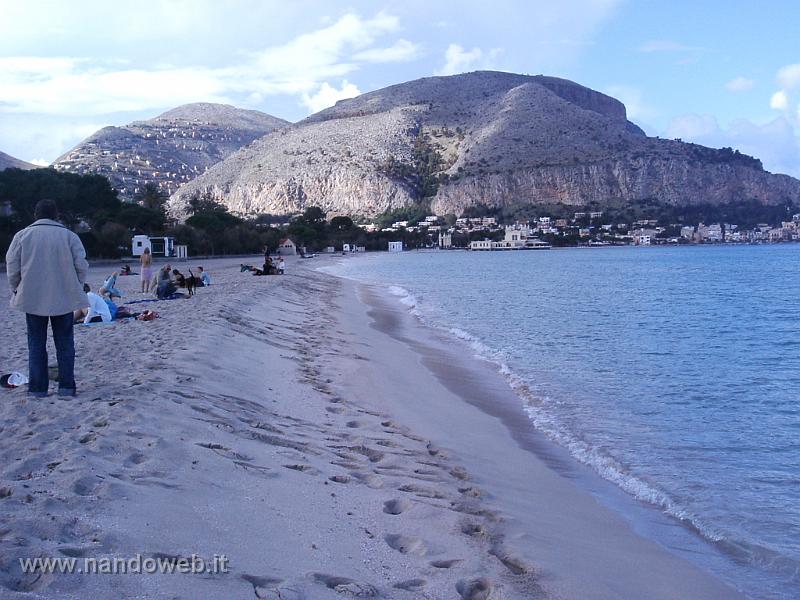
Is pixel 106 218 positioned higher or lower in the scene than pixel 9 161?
lower

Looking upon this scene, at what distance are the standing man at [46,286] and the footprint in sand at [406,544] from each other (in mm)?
3664

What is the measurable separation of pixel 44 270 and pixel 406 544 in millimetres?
Answer: 4208

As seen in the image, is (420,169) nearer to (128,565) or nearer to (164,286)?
(164,286)

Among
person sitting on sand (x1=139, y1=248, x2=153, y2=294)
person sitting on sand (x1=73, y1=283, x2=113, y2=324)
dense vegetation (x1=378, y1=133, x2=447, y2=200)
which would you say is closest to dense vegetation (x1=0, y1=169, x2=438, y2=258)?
person sitting on sand (x1=139, y1=248, x2=153, y2=294)

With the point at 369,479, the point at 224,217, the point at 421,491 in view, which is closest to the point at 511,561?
the point at 421,491

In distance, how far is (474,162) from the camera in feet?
525

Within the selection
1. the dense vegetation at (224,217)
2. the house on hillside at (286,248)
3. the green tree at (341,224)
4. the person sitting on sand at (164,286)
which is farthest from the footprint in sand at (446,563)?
the green tree at (341,224)

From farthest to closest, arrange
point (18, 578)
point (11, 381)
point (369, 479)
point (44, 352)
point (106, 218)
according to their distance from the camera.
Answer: point (106, 218)
point (11, 381)
point (44, 352)
point (369, 479)
point (18, 578)

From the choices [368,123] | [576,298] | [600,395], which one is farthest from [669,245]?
[600,395]

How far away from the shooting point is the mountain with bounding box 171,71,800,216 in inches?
6107

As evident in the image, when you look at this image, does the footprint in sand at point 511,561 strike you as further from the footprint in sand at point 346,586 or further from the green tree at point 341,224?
the green tree at point 341,224

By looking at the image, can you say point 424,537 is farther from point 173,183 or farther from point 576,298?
point 173,183

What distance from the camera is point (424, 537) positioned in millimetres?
4363

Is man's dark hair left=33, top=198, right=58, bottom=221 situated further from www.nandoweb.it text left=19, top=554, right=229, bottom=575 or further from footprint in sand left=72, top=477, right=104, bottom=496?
www.nandoweb.it text left=19, top=554, right=229, bottom=575
